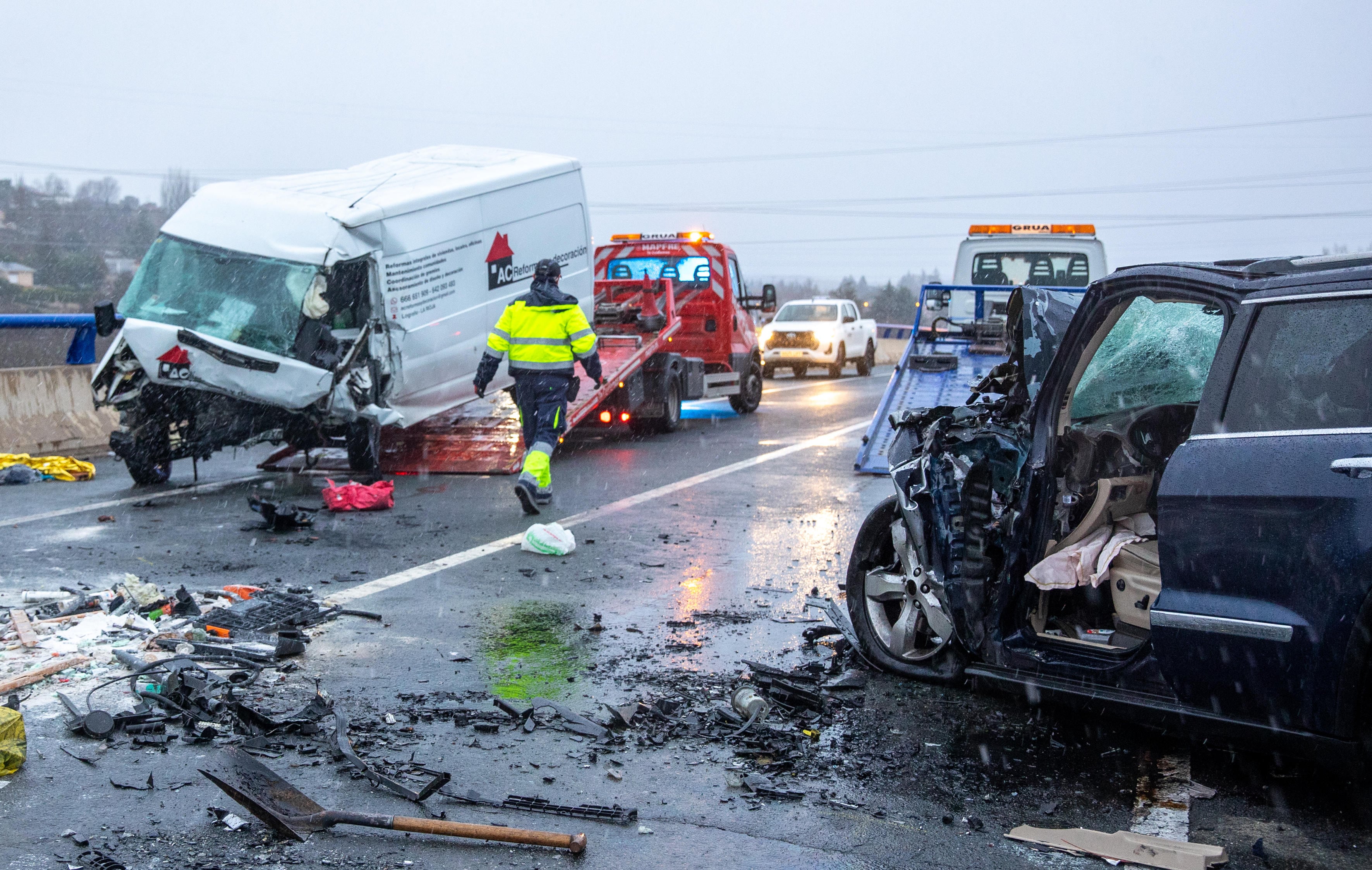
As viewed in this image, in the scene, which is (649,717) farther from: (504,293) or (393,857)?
(504,293)

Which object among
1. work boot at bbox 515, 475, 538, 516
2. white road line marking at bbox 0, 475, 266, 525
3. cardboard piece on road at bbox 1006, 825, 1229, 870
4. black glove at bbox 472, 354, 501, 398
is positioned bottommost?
white road line marking at bbox 0, 475, 266, 525

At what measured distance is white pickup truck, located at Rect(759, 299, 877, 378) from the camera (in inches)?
1073

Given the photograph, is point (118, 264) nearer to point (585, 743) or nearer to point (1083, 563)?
point (585, 743)

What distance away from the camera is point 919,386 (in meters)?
11.5

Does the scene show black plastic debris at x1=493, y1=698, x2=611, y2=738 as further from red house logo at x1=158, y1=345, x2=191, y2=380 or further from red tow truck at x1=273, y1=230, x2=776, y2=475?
red house logo at x1=158, y1=345, x2=191, y2=380

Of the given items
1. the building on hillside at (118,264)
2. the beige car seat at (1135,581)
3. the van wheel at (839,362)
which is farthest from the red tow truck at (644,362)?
the building on hillside at (118,264)

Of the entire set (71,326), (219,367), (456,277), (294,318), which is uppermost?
(456,277)

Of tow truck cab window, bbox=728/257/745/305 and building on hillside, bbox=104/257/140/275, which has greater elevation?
building on hillside, bbox=104/257/140/275

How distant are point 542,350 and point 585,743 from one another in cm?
577

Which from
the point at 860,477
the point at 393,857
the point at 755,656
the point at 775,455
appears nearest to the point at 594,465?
the point at 775,455

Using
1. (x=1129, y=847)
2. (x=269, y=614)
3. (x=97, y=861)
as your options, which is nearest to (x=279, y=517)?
(x=269, y=614)

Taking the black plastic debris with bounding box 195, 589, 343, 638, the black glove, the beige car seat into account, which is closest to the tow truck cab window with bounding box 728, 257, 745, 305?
the black glove

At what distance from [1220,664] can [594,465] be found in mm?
9297

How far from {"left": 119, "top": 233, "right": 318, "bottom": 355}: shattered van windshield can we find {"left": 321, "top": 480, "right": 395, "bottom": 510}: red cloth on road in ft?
4.55
